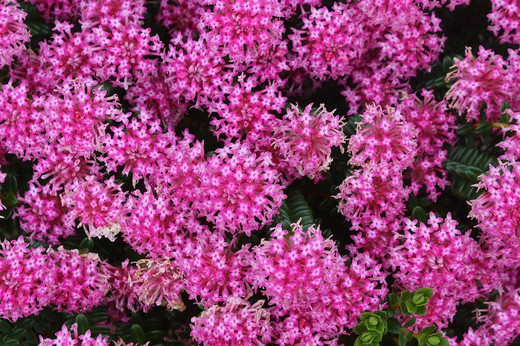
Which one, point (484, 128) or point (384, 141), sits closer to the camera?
point (384, 141)

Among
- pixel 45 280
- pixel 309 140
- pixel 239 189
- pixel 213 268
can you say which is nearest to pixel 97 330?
pixel 45 280

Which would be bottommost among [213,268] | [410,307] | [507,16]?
[213,268]

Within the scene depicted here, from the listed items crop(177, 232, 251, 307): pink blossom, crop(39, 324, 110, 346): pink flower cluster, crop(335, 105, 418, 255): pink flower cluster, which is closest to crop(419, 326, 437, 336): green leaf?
crop(335, 105, 418, 255): pink flower cluster

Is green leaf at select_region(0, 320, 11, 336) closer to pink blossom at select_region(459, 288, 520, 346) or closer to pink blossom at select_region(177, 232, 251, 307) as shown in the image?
pink blossom at select_region(177, 232, 251, 307)

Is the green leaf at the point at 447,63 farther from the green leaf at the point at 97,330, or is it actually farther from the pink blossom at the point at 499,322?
the green leaf at the point at 97,330

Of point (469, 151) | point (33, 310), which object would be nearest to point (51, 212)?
point (33, 310)

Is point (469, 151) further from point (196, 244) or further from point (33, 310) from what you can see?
point (33, 310)

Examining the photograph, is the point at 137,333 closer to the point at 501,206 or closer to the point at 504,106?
the point at 501,206

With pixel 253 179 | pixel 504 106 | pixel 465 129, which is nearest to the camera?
pixel 253 179

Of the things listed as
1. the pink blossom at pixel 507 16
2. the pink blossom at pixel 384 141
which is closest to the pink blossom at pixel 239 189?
the pink blossom at pixel 384 141
